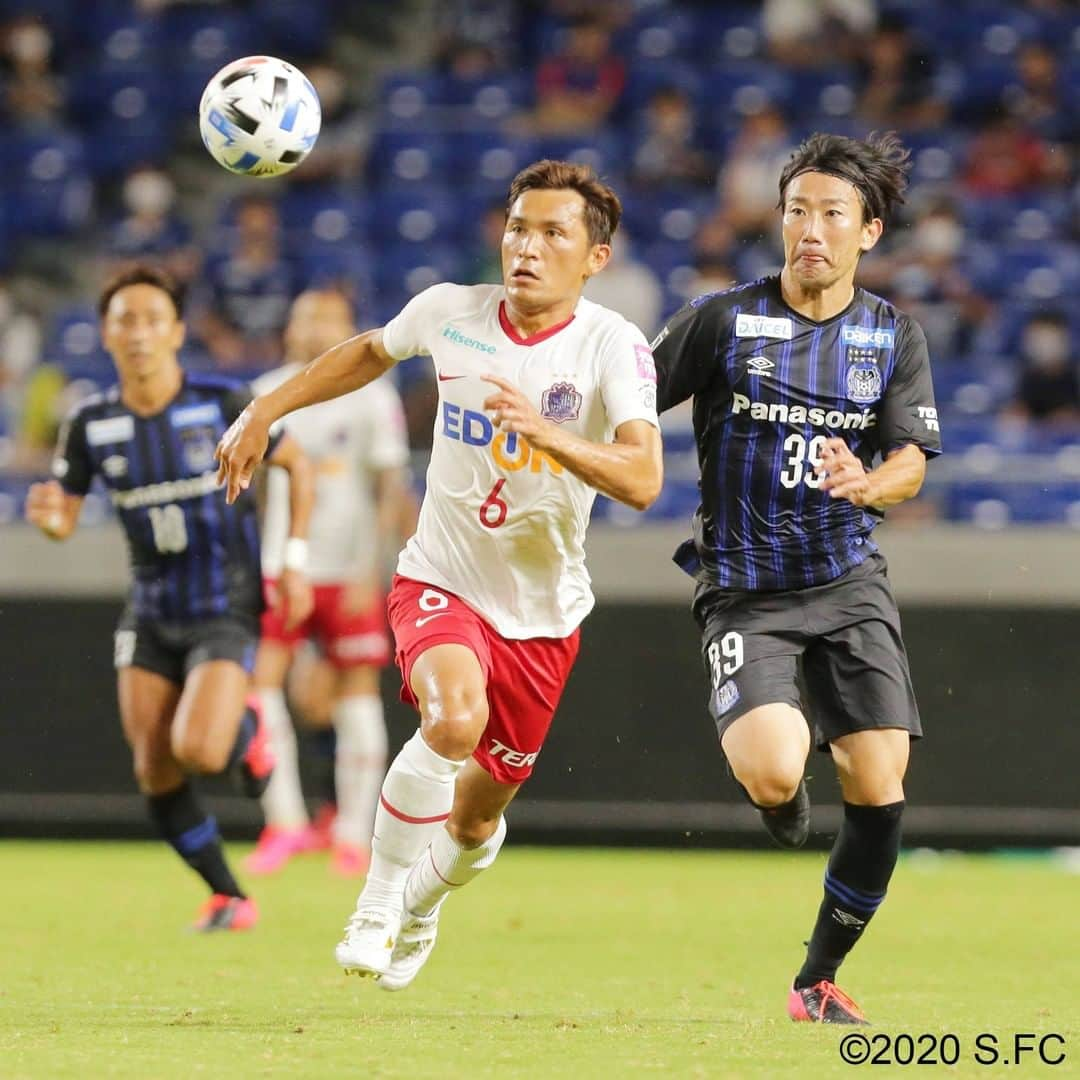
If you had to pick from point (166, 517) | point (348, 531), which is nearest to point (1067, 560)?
point (348, 531)

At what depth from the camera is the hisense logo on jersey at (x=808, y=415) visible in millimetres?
6152

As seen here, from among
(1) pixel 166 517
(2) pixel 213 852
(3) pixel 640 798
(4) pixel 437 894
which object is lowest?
(3) pixel 640 798

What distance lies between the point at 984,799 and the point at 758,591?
5953mm

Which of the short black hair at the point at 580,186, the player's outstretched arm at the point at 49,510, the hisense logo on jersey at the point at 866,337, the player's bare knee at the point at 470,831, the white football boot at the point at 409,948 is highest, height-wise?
the short black hair at the point at 580,186

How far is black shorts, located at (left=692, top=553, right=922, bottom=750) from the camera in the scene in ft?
19.6

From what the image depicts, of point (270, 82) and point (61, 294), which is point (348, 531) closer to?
point (270, 82)

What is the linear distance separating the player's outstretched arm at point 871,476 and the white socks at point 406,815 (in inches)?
54.1

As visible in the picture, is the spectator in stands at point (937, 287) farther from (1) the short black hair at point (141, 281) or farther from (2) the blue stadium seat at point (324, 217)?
(1) the short black hair at point (141, 281)

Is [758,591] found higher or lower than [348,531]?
higher

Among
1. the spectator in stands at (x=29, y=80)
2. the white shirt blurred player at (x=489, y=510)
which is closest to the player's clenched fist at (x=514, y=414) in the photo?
the white shirt blurred player at (x=489, y=510)

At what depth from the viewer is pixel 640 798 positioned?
1205cm

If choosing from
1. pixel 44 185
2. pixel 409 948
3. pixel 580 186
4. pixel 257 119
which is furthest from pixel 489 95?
pixel 409 948

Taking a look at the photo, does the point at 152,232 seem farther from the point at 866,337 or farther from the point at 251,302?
the point at 866,337

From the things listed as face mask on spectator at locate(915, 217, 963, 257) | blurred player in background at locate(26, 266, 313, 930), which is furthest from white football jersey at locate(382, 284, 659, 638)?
face mask on spectator at locate(915, 217, 963, 257)
